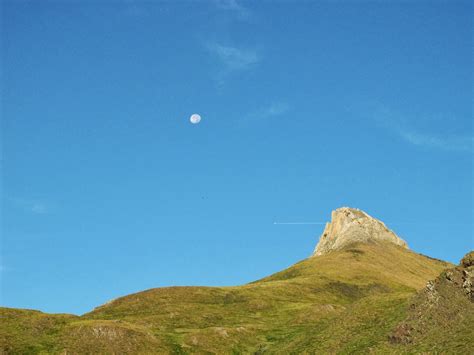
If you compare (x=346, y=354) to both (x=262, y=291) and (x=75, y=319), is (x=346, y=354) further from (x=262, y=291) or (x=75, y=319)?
(x=262, y=291)

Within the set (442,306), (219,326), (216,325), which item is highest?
(216,325)

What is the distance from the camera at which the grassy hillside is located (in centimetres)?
8481

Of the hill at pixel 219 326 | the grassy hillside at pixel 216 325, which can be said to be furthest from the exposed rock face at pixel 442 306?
the grassy hillside at pixel 216 325

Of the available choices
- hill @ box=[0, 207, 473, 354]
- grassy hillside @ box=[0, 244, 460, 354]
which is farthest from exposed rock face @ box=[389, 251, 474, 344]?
grassy hillside @ box=[0, 244, 460, 354]

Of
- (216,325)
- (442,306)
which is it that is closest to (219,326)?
(216,325)

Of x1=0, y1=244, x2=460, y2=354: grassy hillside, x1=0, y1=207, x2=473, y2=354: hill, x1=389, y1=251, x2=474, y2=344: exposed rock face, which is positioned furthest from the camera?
→ x1=0, y1=244, x2=460, y2=354: grassy hillside

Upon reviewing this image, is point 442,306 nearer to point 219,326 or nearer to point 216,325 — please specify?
point 219,326

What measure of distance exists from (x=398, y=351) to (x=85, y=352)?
45.8 meters

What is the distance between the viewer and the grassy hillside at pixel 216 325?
84812mm

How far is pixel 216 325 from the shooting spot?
11444cm

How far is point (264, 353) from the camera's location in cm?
9138

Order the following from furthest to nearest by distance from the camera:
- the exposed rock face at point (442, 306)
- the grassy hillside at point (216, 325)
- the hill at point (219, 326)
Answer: the grassy hillside at point (216, 325), the hill at point (219, 326), the exposed rock face at point (442, 306)

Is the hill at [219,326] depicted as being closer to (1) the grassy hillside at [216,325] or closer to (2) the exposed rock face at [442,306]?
(1) the grassy hillside at [216,325]

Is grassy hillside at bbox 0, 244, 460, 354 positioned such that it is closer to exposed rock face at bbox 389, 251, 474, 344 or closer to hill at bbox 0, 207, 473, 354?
hill at bbox 0, 207, 473, 354
